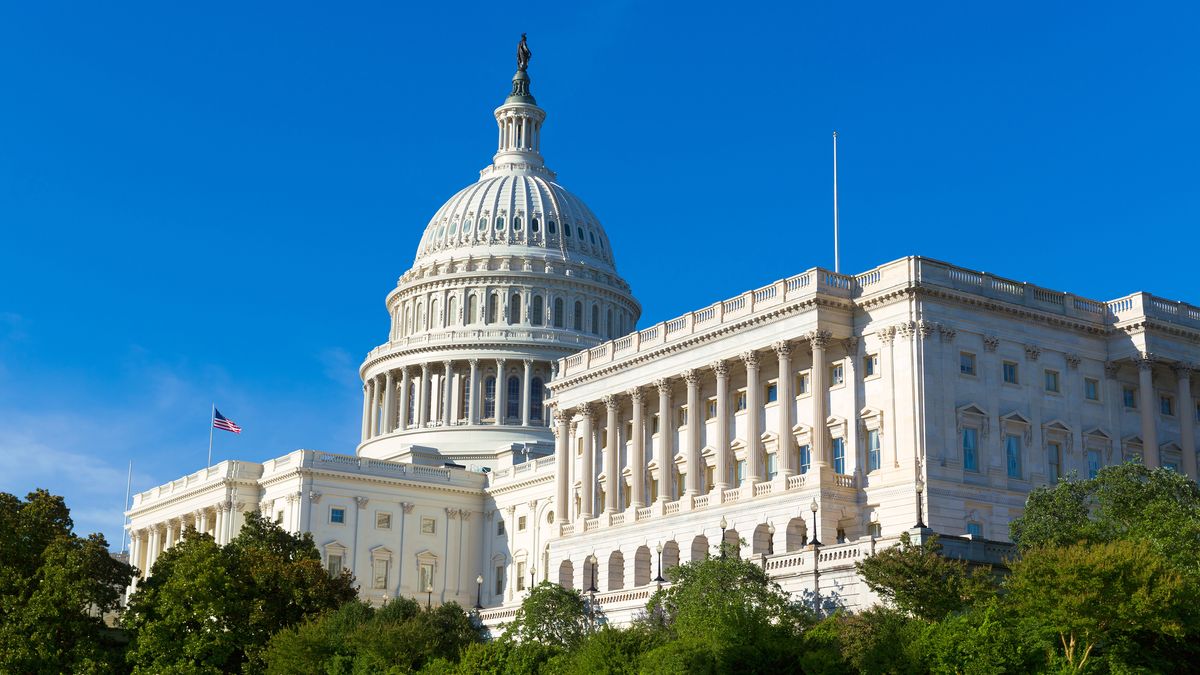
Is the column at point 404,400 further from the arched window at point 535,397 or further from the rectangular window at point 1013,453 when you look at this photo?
the rectangular window at point 1013,453

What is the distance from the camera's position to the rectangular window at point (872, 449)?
86250mm

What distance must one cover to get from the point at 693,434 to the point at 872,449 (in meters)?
11.9

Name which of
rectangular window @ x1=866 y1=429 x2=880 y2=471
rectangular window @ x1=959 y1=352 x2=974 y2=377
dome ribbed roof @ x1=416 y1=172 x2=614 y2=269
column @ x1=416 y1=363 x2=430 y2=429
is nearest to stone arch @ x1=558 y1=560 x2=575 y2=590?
rectangular window @ x1=866 y1=429 x2=880 y2=471

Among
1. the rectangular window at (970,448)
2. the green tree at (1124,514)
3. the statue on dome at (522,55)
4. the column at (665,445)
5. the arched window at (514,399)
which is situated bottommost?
the green tree at (1124,514)

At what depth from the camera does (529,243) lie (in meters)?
160

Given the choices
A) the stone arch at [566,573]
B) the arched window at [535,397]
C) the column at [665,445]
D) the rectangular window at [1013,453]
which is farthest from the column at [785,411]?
the arched window at [535,397]

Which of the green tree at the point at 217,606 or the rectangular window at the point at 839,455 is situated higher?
the rectangular window at the point at 839,455

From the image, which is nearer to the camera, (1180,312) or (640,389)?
(1180,312)

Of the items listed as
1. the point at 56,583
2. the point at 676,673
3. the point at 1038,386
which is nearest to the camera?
the point at 676,673

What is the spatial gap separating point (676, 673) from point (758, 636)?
3.77 meters

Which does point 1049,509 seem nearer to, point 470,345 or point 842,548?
point 842,548

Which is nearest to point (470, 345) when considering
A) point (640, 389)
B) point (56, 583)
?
point (640, 389)

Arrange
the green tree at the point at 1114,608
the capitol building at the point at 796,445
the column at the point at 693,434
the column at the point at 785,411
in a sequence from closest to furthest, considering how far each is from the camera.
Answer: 1. the green tree at the point at 1114,608
2. the capitol building at the point at 796,445
3. the column at the point at 785,411
4. the column at the point at 693,434

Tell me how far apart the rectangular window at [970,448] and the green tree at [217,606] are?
3030 centimetres
